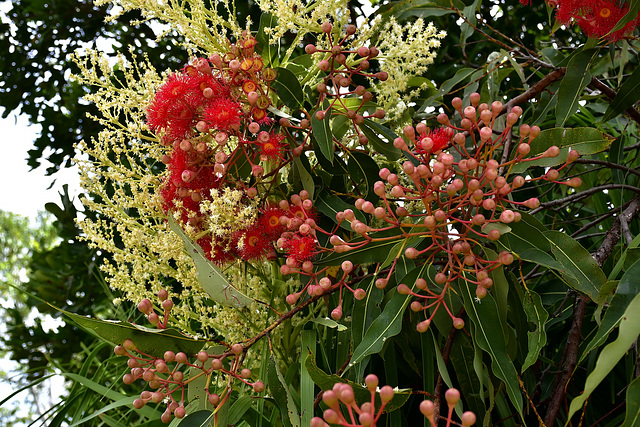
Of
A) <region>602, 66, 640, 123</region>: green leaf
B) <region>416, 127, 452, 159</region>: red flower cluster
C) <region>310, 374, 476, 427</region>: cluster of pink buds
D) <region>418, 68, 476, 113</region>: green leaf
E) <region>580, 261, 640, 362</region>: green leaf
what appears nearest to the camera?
<region>310, 374, 476, 427</region>: cluster of pink buds

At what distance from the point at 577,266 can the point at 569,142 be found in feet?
0.53

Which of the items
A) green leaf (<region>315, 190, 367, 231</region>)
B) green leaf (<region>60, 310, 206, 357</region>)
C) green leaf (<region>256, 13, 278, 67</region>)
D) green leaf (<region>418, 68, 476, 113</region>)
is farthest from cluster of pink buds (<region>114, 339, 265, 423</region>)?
green leaf (<region>418, 68, 476, 113</region>)

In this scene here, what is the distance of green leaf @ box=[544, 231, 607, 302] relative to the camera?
66 centimetres

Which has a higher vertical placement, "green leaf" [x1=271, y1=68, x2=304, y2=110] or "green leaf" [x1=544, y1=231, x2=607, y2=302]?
"green leaf" [x1=271, y1=68, x2=304, y2=110]

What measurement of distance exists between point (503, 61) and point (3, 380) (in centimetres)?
121

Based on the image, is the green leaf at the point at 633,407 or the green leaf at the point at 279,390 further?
the green leaf at the point at 279,390

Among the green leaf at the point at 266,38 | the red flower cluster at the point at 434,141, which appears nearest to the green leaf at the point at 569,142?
the red flower cluster at the point at 434,141

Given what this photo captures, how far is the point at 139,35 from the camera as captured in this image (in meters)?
1.74

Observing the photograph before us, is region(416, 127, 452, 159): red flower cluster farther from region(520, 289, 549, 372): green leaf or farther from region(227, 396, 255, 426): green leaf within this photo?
region(227, 396, 255, 426): green leaf

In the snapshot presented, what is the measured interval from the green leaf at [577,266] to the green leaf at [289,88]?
1.26 ft

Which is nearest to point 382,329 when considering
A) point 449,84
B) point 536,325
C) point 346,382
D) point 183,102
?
point 346,382

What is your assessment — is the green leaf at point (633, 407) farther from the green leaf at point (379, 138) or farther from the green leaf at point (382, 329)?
the green leaf at point (379, 138)

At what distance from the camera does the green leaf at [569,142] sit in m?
0.71

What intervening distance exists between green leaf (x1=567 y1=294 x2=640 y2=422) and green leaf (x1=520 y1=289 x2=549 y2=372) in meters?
0.12
